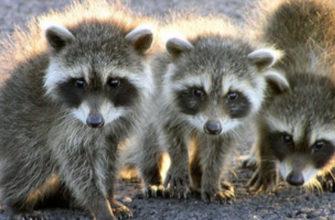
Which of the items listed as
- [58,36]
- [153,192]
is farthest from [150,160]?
[58,36]

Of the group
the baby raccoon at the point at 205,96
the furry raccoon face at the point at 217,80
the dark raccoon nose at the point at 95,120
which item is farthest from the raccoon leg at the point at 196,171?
the dark raccoon nose at the point at 95,120

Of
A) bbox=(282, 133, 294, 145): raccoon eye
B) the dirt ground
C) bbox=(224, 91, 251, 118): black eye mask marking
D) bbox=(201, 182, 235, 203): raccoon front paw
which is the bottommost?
the dirt ground

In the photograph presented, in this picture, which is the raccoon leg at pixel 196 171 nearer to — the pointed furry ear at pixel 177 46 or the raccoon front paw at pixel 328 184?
the pointed furry ear at pixel 177 46

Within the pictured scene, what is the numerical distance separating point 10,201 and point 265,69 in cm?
213

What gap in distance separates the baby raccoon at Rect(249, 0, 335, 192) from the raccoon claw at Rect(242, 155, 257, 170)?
0.45 m

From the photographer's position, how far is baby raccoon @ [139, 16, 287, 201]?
6.65 metres

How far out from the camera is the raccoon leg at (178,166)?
690 centimetres

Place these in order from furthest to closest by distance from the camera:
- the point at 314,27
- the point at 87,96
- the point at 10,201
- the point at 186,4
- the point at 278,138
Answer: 1. the point at 186,4
2. the point at 314,27
3. the point at 278,138
4. the point at 10,201
5. the point at 87,96

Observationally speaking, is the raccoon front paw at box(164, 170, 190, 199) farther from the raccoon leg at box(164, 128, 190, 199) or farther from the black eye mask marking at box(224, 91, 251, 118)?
the black eye mask marking at box(224, 91, 251, 118)

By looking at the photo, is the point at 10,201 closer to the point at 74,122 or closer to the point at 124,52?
the point at 74,122

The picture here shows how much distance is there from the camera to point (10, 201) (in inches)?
259

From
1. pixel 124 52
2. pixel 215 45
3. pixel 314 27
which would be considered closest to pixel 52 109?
pixel 124 52

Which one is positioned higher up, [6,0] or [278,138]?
[6,0]

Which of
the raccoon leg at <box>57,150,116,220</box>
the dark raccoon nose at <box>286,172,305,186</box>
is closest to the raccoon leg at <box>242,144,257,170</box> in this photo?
the dark raccoon nose at <box>286,172,305,186</box>
